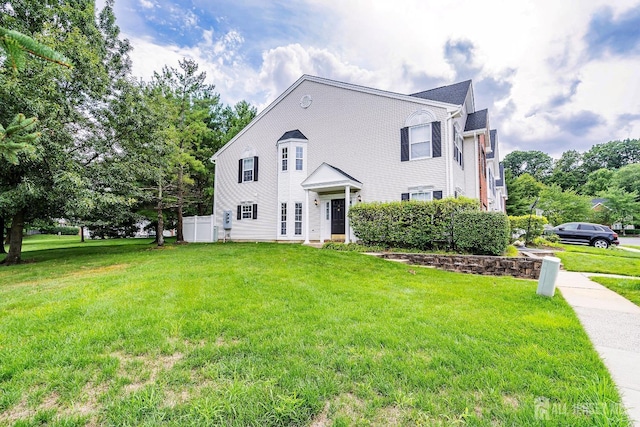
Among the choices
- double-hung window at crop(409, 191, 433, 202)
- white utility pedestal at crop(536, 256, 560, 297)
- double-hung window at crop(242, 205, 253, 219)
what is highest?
double-hung window at crop(409, 191, 433, 202)

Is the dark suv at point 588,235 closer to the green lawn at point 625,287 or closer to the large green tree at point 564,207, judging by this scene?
the green lawn at point 625,287

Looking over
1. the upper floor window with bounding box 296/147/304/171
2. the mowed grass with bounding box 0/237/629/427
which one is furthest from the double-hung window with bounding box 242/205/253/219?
the mowed grass with bounding box 0/237/629/427

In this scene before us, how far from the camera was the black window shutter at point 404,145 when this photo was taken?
12.2m

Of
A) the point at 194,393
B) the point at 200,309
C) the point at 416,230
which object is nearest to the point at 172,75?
the point at 416,230

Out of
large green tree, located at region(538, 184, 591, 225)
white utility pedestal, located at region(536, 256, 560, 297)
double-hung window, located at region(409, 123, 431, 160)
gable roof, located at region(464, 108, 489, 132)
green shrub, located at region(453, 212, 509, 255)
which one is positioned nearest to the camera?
white utility pedestal, located at region(536, 256, 560, 297)

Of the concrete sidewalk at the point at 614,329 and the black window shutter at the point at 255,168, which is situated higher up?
the black window shutter at the point at 255,168

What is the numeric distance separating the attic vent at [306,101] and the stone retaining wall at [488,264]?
10220 mm

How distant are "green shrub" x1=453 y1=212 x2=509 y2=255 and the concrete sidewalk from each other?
9.12ft

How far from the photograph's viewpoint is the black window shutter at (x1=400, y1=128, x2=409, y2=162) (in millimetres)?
12242

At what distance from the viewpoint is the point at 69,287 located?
5.41 meters

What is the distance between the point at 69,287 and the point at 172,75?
14824mm

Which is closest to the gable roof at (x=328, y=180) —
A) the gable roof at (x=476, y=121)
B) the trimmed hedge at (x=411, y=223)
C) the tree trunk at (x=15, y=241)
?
the trimmed hedge at (x=411, y=223)

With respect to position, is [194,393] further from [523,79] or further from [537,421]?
[523,79]

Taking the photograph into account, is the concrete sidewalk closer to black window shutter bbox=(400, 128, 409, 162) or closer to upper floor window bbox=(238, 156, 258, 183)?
black window shutter bbox=(400, 128, 409, 162)
